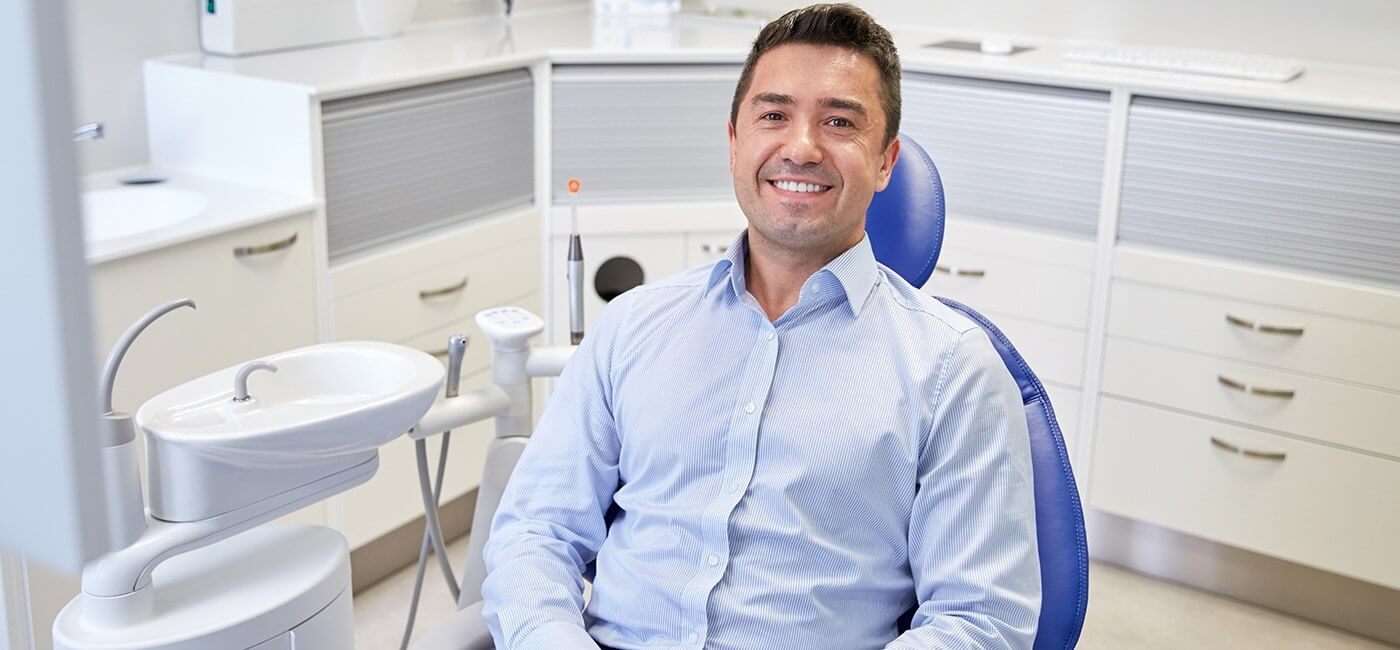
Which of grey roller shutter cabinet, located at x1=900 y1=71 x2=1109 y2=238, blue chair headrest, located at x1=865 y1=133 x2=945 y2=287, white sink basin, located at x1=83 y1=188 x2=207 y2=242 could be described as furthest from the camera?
grey roller shutter cabinet, located at x1=900 y1=71 x2=1109 y2=238

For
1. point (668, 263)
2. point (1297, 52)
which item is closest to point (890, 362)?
point (668, 263)

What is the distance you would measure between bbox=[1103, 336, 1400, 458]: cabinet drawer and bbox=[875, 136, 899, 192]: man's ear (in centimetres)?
137

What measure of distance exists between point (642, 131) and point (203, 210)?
1.03m

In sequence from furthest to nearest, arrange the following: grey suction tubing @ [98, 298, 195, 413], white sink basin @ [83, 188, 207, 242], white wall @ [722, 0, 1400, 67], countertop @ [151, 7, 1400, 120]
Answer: white wall @ [722, 0, 1400, 67] → countertop @ [151, 7, 1400, 120] → white sink basin @ [83, 188, 207, 242] → grey suction tubing @ [98, 298, 195, 413]

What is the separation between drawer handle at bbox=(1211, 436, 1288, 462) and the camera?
2.66m

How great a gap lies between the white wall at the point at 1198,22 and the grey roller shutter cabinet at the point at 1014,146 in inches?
22.1

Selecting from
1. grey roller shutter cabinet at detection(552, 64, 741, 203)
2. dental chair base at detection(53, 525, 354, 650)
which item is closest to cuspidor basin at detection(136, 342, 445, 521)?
dental chair base at detection(53, 525, 354, 650)

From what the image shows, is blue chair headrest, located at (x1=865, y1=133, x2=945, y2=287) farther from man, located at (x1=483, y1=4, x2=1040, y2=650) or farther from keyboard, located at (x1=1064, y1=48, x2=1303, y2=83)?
keyboard, located at (x1=1064, y1=48, x2=1303, y2=83)

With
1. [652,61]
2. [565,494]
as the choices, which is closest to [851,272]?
[565,494]

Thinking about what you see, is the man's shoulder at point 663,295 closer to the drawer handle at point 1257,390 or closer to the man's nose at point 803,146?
the man's nose at point 803,146

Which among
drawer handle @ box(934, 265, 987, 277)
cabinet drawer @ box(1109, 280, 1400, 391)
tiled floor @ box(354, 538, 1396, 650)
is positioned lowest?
tiled floor @ box(354, 538, 1396, 650)

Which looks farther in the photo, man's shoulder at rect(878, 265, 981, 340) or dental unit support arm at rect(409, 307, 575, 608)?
dental unit support arm at rect(409, 307, 575, 608)

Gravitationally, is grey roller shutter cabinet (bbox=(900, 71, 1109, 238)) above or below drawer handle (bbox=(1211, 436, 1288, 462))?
above

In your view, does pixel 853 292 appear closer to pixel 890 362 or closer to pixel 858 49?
pixel 890 362
